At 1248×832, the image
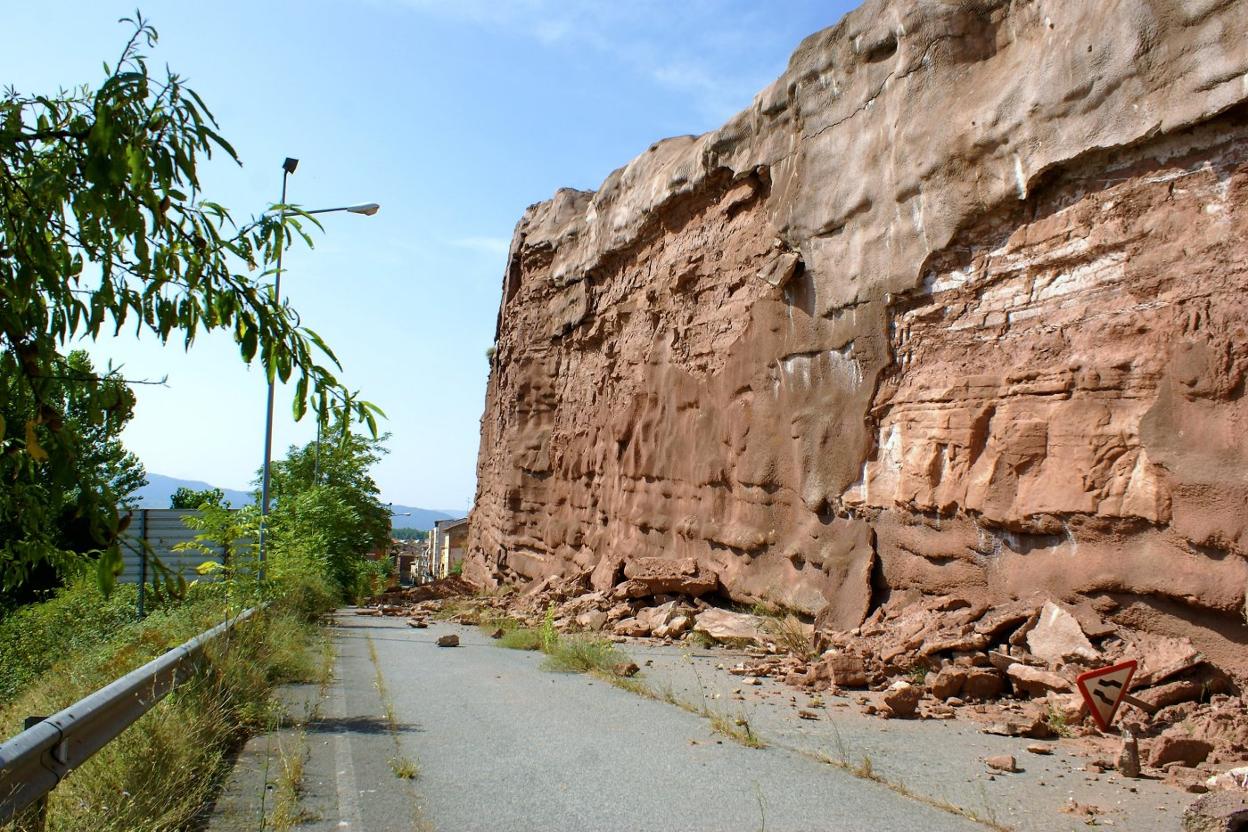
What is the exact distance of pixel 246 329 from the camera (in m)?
Answer: 3.17

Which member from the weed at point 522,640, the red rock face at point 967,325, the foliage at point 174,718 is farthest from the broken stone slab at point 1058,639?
the weed at point 522,640

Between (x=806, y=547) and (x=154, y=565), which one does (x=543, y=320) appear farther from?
(x=154, y=565)

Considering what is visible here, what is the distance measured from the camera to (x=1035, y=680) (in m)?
7.94

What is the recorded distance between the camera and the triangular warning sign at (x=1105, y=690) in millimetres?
6652

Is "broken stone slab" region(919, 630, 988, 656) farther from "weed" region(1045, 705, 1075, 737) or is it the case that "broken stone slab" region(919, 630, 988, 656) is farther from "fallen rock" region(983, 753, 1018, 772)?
"fallen rock" region(983, 753, 1018, 772)

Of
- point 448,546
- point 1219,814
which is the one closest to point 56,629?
point 1219,814

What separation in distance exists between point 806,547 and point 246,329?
10089 mm

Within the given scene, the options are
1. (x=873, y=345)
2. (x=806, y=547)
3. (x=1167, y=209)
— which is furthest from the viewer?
(x=806, y=547)

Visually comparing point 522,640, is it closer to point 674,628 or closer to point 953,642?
point 674,628

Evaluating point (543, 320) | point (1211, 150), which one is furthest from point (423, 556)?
point (1211, 150)

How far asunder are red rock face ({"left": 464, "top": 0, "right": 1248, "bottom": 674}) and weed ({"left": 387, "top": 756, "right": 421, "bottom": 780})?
18.6 feet

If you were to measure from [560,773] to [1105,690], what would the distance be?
361 cm

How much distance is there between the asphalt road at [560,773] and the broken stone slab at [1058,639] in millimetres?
2910

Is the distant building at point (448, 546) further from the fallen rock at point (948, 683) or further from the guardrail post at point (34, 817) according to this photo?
the guardrail post at point (34, 817)
